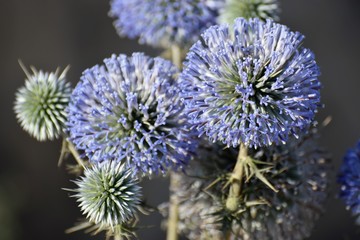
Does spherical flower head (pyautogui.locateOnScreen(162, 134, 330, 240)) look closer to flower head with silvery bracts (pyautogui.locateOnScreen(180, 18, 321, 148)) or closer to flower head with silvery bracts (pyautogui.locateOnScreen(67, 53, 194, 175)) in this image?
flower head with silvery bracts (pyautogui.locateOnScreen(67, 53, 194, 175))

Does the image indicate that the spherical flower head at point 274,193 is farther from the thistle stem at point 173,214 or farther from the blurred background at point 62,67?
the blurred background at point 62,67

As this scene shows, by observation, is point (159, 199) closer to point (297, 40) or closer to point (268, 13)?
point (268, 13)

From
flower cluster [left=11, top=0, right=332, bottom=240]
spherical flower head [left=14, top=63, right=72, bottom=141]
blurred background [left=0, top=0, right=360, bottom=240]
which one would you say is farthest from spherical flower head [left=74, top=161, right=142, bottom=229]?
blurred background [left=0, top=0, right=360, bottom=240]

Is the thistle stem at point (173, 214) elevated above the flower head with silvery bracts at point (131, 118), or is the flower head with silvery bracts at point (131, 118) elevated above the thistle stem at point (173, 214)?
the flower head with silvery bracts at point (131, 118)

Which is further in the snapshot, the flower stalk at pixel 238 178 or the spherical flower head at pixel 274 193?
the spherical flower head at pixel 274 193

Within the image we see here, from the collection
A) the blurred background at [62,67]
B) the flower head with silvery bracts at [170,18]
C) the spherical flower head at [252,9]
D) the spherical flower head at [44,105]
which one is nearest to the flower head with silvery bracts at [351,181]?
the spherical flower head at [252,9]

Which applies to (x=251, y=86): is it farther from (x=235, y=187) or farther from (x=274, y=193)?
(x=274, y=193)
